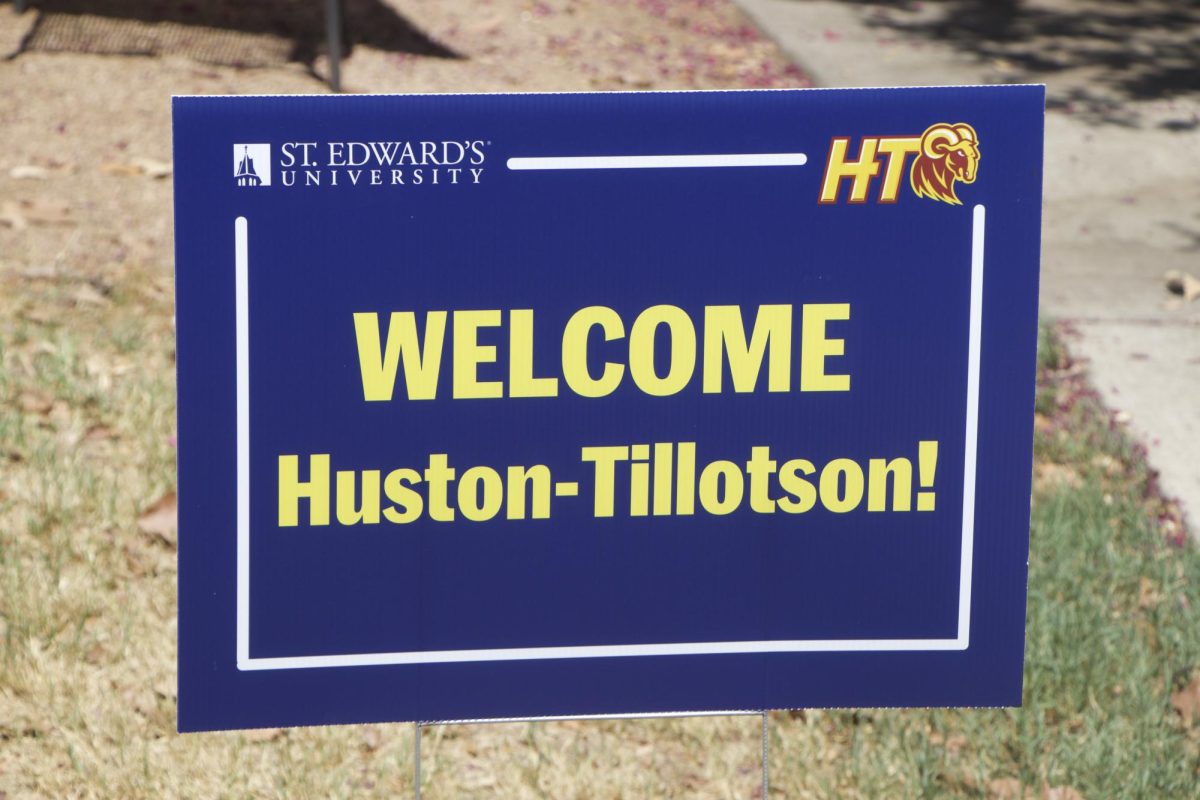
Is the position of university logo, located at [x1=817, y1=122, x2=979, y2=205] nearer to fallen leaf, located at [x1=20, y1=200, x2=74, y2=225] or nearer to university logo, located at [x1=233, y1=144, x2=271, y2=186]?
university logo, located at [x1=233, y1=144, x2=271, y2=186]

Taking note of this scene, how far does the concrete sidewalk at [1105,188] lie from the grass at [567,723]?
600 mm

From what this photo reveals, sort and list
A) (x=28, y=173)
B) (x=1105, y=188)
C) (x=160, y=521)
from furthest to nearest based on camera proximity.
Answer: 1. (x=1105, y=188)
2. (x=28, y=173)
3. (x=160, y=521)

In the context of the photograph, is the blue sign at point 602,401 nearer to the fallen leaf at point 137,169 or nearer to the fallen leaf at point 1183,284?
the fallen leaf at point 1183,284

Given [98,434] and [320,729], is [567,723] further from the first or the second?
[98,434]

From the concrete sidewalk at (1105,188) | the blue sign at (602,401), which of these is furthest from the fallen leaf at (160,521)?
the concrete sidewalk at (1105,188)

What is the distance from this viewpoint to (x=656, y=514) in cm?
268

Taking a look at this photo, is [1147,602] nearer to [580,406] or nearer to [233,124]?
[580,406]

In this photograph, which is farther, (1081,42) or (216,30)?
(1081,42)

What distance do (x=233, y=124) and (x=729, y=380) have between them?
2.90 feet

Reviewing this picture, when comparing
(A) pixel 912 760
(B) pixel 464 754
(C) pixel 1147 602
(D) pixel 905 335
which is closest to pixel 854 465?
(D) pixel 905 335

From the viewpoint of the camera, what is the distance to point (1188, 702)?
3.64m

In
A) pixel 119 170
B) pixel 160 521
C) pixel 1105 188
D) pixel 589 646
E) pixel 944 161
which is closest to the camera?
pixel 944 161

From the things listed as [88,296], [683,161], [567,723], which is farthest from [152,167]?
[683,161]

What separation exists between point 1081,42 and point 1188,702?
705cm
